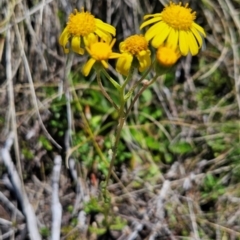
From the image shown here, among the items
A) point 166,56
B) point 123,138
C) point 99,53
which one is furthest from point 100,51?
point 123,138

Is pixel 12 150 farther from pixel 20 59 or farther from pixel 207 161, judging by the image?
pixel 207 161

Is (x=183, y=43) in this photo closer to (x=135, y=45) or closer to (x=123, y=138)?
(x=135, y=45)

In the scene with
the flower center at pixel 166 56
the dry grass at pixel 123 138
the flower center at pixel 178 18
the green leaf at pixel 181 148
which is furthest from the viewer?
the green leaf at pixel 181 148

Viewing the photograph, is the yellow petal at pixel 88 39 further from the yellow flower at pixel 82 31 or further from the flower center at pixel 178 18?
the flower center at pixel 178 18

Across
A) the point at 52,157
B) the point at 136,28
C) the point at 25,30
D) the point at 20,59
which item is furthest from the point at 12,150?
the point at 136,28

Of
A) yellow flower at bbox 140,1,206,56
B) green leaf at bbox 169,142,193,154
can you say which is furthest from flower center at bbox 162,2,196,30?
green leaf at bbox 169,142,193,154

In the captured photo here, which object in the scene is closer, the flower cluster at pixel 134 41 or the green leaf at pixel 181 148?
the flower cluster at pixel 134 41

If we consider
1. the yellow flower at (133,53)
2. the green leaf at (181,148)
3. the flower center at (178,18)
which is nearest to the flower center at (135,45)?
the yellow flower at (133,53)

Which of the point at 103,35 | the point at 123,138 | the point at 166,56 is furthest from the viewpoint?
the point at 123,138
